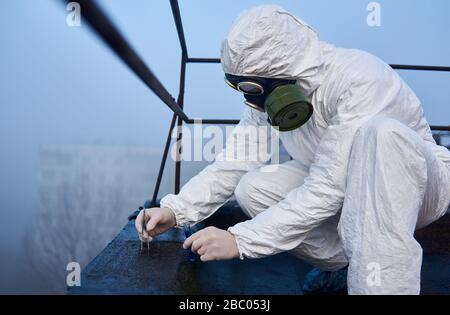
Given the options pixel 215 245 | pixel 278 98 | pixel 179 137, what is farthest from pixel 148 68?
pixel 179 137

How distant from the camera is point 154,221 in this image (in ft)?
3.93

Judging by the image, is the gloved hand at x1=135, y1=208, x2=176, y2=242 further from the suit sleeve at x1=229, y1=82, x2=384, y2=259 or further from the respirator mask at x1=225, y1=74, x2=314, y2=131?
the respirator mask at x1=225, y1=74, x2=314, y2=131

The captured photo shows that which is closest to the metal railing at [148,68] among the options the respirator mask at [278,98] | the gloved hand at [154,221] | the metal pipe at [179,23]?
the metal pipe at [179,23]

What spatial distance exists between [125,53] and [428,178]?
77cm

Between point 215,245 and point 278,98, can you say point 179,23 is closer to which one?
point 278,98

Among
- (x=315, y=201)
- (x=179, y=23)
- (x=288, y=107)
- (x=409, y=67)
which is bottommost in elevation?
(x=315, y=201)

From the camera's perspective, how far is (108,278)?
1.04m

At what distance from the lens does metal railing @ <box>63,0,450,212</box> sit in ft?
1.54

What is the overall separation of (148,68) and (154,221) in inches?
20.3

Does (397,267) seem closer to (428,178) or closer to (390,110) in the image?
(428,178)

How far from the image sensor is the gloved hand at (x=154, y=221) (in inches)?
47.4

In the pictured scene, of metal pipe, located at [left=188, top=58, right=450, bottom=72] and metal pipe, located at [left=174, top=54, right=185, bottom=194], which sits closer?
metal pipe, located at [left=174, top=54, right=185, bottom=194]

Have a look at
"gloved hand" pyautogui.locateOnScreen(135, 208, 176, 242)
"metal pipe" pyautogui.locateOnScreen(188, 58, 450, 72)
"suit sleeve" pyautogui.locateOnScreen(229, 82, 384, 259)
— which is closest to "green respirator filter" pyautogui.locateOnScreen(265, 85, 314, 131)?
"suit sleeve" pyautogui.locateOnScreen(229, 82, 384, 259)
